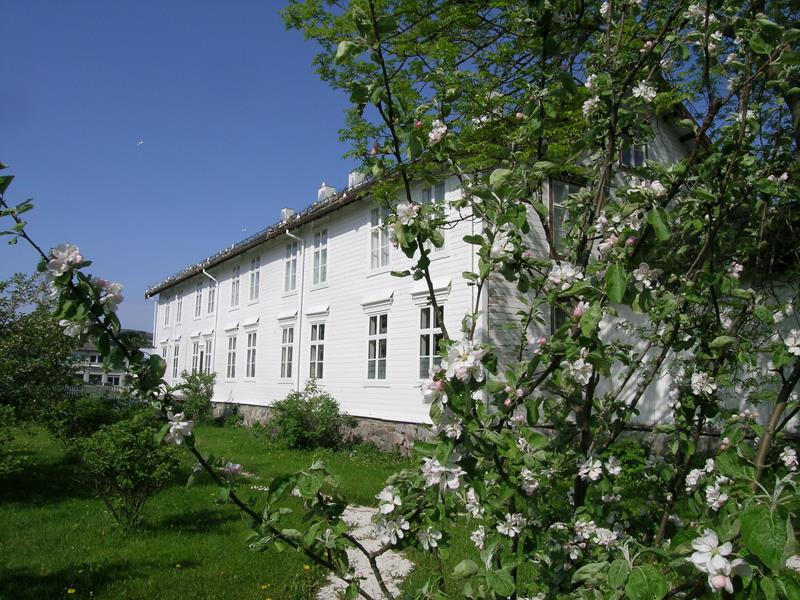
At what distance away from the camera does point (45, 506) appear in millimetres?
Answer: 8242

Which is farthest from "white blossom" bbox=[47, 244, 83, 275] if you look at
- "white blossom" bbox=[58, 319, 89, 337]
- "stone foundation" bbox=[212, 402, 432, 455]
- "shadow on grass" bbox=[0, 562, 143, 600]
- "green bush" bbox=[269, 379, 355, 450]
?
"green bush" bbox=[269, 379, 355, 450]

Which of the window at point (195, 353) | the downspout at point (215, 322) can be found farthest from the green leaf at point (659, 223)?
the window at point (195, 353)

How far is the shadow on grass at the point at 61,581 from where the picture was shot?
493cm

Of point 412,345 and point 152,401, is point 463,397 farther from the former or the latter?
→ point 412,345

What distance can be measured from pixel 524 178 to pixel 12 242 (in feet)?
5.42

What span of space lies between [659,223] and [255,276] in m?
21.6

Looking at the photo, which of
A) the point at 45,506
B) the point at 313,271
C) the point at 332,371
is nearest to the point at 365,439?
the point at 332,371

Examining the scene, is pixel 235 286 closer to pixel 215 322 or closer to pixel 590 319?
pixel 215 322

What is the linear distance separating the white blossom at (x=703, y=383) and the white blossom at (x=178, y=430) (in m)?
2.06

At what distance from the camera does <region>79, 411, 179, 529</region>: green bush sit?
687 cm

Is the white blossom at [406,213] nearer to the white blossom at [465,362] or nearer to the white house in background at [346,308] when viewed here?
the white blossom at [465,362]

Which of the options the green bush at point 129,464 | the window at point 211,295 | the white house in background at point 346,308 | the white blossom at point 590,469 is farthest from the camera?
the window at point 211,295

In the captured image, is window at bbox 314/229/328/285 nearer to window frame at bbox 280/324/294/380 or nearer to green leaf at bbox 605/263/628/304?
window frame at bbox 280/324/294/380

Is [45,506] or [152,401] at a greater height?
[152,401]
